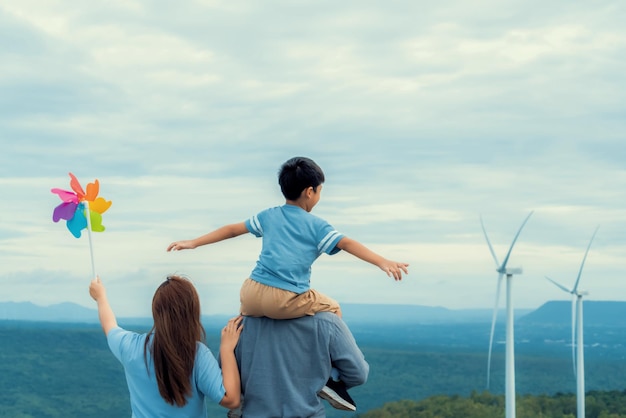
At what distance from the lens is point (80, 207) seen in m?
6.30

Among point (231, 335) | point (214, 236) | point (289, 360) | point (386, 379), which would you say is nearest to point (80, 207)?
point (214, 236)

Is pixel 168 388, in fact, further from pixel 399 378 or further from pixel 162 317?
pixel 399 378

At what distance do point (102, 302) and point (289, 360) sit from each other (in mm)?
1162

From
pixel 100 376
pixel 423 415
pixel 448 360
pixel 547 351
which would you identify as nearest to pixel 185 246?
pixel 423 415

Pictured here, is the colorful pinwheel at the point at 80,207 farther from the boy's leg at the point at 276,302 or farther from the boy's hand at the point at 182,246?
the boy's leg at the point at 276,302

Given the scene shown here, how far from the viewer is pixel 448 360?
5113 inches

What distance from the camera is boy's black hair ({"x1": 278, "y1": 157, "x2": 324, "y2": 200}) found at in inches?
233

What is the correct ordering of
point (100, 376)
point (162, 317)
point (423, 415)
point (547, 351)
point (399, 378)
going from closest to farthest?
point (162, 317) → point (423, 415) → point (100, 376) → point (399, 378) → point (547, 351)

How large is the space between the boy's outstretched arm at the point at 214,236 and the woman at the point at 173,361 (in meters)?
0.57

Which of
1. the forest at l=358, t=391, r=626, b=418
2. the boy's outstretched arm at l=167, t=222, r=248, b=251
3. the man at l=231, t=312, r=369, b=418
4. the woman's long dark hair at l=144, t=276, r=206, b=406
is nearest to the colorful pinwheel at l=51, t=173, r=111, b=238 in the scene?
the boy's outstretched arm at l=167, t=222, r=248, b=251

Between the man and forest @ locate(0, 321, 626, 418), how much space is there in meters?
65.4

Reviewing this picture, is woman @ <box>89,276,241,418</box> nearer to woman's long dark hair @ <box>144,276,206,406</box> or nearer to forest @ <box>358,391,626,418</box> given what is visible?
woman's long dark hair @ <box>144,276,206,406</box>

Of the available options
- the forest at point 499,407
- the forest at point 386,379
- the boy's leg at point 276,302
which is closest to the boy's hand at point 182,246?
the boy's leg at point 276,302

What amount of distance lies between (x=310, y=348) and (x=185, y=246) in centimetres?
95
